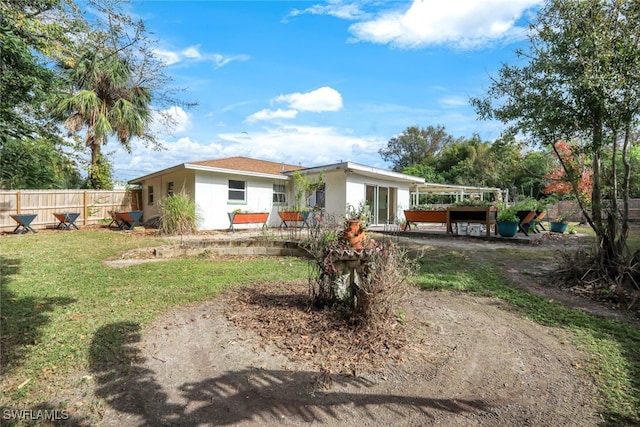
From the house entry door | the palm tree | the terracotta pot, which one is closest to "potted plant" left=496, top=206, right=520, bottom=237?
the house entry door

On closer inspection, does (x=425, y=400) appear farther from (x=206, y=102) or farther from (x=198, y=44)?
(x=206, y=102)

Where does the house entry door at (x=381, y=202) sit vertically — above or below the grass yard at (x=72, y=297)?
above

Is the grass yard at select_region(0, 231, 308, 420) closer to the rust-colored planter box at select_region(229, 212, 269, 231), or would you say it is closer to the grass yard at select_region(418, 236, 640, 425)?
the grass yard at select_region(418, 236, 640, 425)

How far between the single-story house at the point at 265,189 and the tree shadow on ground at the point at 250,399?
10194 mm

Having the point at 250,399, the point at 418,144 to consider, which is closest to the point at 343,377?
the point at 250,399

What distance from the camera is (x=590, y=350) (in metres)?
3.01

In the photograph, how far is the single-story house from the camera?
44.0ft

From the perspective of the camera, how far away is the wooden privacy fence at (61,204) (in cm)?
1318

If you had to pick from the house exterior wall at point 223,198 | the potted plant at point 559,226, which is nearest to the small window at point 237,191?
the house exterior wall at point 223,198

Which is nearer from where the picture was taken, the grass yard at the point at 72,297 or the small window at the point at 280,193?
the grass yard at the point at 72,297

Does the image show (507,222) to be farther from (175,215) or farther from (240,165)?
(240,165)

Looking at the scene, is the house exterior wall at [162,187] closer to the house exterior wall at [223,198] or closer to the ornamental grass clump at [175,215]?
the house exterior wall at [223,198]

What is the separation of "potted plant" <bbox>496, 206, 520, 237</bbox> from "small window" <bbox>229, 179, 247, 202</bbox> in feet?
34.6

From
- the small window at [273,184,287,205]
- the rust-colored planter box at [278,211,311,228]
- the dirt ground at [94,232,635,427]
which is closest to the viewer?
the dirt ground at [94,232,635,427]
